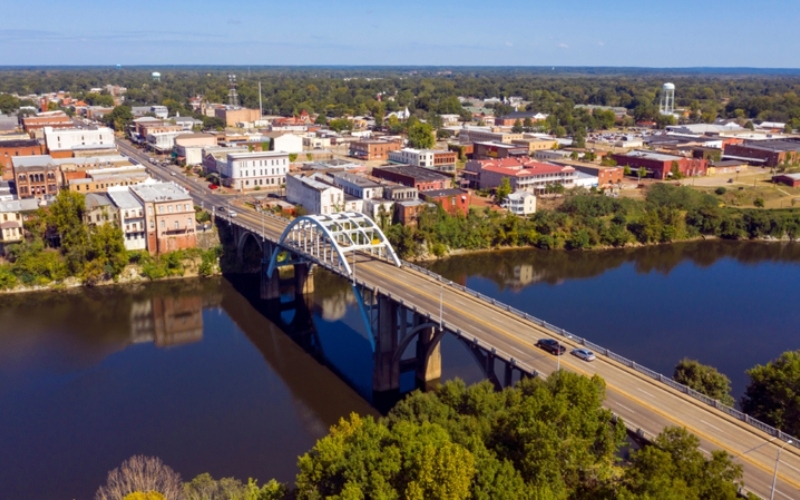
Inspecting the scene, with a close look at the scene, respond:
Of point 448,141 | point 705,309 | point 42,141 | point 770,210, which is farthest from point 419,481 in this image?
point 448,141

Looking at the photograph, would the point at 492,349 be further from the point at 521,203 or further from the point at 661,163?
the point at 661,163

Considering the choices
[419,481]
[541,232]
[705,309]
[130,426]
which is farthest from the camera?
[541,232]

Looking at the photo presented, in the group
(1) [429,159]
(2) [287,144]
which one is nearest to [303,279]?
(1) [429,159]

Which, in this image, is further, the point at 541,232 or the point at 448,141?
the point at 448,141

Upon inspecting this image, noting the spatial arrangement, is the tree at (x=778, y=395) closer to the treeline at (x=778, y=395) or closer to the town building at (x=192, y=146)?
the treeline at (x=778, y=395)

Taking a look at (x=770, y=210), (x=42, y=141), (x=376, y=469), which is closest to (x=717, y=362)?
(x=376, y=469)

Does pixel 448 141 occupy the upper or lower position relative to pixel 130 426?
upper

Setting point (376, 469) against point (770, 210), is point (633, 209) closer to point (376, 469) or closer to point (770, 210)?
point (770, 210)

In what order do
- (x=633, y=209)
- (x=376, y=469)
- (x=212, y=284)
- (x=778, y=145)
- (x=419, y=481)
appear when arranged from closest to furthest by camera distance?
(x=419, y=481) < (x=376, y=469) < (x=212, y=284) < (x=633, y=209) < (x=778, y=145)
